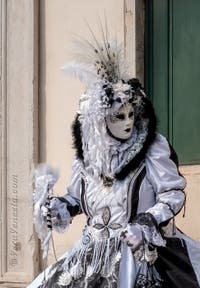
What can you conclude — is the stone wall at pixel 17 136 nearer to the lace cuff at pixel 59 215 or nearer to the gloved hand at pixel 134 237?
the lace cuff at pixel 59 215

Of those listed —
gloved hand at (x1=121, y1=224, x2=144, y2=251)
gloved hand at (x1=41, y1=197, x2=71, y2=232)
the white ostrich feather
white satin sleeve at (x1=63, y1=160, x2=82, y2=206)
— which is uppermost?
the white ostrich feather

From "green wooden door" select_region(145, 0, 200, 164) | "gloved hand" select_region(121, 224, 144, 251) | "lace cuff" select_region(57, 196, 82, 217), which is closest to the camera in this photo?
"gloved hand" select_region(121, 224, 144, 251)

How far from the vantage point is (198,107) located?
664 centimetres

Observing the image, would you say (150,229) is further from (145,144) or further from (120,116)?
(120,116)

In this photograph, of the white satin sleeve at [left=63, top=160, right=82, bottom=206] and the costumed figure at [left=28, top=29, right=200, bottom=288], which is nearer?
the costumed figure at [left=28, top=29, right=200, bottom=288]

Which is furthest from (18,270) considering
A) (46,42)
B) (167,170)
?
(167,170)

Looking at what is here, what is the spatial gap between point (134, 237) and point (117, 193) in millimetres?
382

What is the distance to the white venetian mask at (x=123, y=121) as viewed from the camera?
4.50m

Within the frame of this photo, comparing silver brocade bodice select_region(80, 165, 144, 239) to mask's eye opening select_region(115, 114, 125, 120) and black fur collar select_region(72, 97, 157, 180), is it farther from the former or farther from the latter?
mask's eye opening select_region(115, 114, 125, 120)

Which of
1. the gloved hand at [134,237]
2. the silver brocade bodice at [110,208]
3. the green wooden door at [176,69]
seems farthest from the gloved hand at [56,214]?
the green wooden door at [176,69]

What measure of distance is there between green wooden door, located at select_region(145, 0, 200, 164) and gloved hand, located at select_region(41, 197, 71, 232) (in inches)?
83.9

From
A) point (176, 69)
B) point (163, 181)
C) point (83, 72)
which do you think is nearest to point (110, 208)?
point (163, 181)

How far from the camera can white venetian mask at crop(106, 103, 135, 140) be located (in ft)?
14.8

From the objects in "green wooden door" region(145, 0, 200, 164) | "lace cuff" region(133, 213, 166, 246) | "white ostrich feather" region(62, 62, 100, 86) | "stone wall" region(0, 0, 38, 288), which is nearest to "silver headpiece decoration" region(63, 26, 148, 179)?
"white ostrich feather" region(62, 62, 100, 86)
